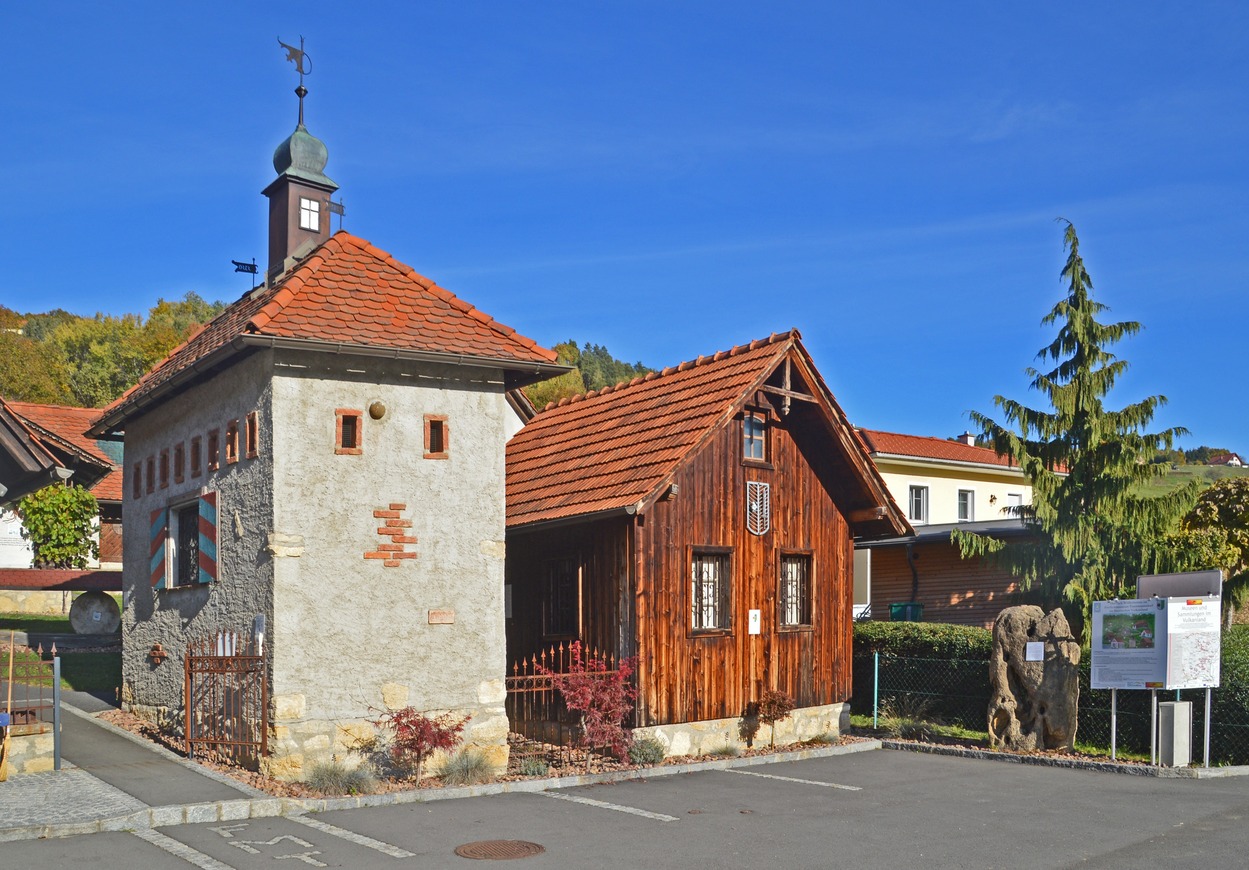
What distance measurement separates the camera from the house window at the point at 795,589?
1908 cm

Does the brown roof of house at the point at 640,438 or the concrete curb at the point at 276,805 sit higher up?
the brown roof of house at the point at 640,438

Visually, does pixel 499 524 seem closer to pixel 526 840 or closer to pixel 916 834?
pixel 526 840

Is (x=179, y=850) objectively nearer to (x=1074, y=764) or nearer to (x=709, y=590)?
(x=709, y=590)

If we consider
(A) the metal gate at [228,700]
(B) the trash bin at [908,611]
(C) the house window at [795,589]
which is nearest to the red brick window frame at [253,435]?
(A) the metal gate at [228,700]

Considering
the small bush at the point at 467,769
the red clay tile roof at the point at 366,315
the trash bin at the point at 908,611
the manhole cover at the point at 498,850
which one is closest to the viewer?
A: the manhole cover at the point at 498,850

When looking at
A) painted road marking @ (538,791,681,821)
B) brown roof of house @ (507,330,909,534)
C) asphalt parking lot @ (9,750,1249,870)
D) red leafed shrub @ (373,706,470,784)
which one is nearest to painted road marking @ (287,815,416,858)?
asphalt parking lot @ (9,750,1249,870)

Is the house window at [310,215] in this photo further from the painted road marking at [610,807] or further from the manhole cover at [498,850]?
the manhole cover at [498,850]

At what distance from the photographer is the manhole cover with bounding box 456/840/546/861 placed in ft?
35.0

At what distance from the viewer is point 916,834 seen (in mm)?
11773

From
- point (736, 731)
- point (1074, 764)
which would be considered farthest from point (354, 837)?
point (1074, 764)

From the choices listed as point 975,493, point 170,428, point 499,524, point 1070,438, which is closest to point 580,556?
point 499,524

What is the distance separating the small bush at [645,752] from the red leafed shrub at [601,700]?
0.37 feet

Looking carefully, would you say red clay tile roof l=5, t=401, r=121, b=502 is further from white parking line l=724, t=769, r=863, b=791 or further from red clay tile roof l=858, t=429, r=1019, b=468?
red clay tile roof l=858, t=429, r=1019, b=468

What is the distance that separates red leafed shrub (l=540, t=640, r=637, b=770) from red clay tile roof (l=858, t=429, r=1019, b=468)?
28.4 meters
